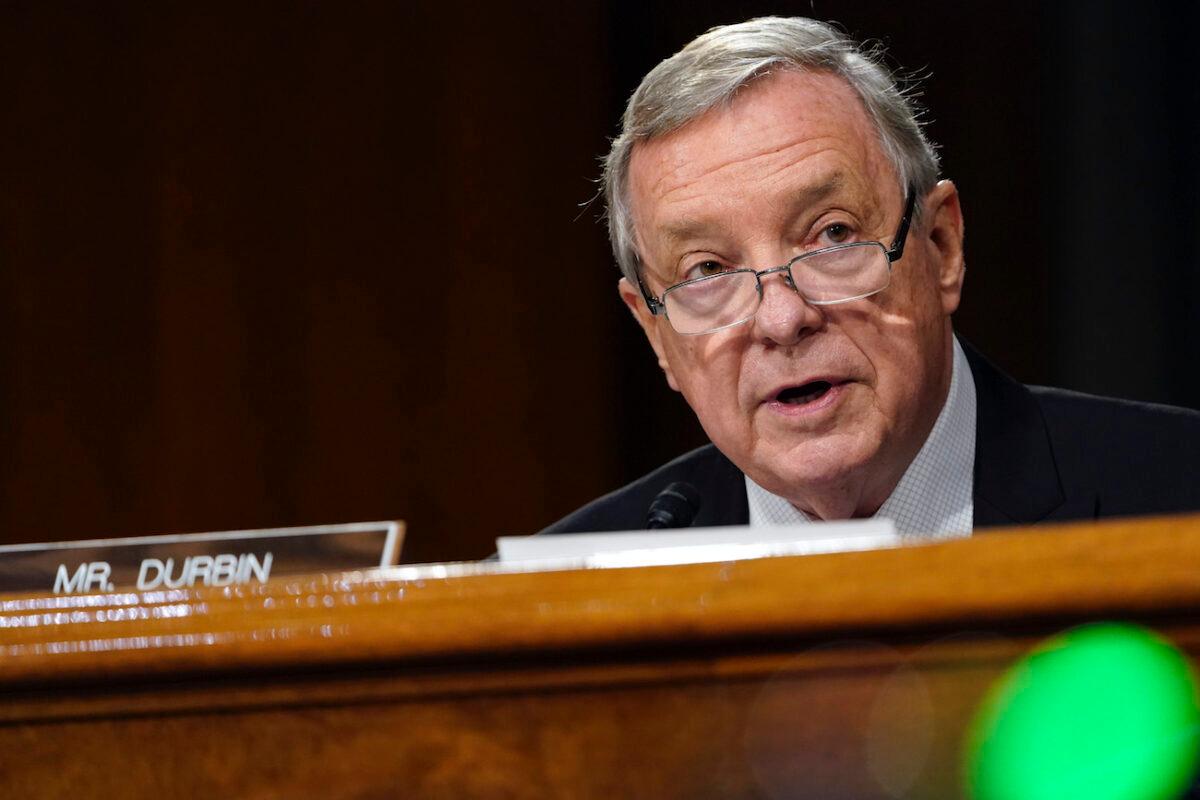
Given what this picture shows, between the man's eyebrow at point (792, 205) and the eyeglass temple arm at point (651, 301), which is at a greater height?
the man's eyebrow at point (792, 205)

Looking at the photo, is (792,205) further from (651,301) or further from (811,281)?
(651,301)

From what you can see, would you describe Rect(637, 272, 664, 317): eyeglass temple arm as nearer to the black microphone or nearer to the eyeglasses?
the eyeglasses

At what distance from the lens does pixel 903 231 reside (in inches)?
57.6

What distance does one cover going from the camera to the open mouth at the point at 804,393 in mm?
1400

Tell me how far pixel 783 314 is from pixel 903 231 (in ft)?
0.67

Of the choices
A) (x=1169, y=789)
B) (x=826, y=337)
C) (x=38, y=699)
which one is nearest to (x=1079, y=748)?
(x=1169, y=789)

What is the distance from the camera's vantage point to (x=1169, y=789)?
1.50ft

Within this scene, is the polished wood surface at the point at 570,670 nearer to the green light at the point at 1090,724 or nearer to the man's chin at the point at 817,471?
the green light at the point at 1090,724

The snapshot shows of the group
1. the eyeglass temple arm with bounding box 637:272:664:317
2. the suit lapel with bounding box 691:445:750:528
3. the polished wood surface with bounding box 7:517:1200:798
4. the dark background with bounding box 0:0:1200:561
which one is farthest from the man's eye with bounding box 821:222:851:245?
the dark background with bounding box 0:0:1200:561

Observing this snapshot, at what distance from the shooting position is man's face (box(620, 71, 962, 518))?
1396 mm

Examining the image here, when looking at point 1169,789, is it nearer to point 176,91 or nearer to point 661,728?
point 661,728

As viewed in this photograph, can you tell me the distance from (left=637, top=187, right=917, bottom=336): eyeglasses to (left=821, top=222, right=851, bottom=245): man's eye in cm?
2

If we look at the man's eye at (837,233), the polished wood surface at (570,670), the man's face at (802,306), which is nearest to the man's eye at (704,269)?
the man's face at (802,306)

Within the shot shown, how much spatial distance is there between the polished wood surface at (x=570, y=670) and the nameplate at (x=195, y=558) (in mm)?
465
